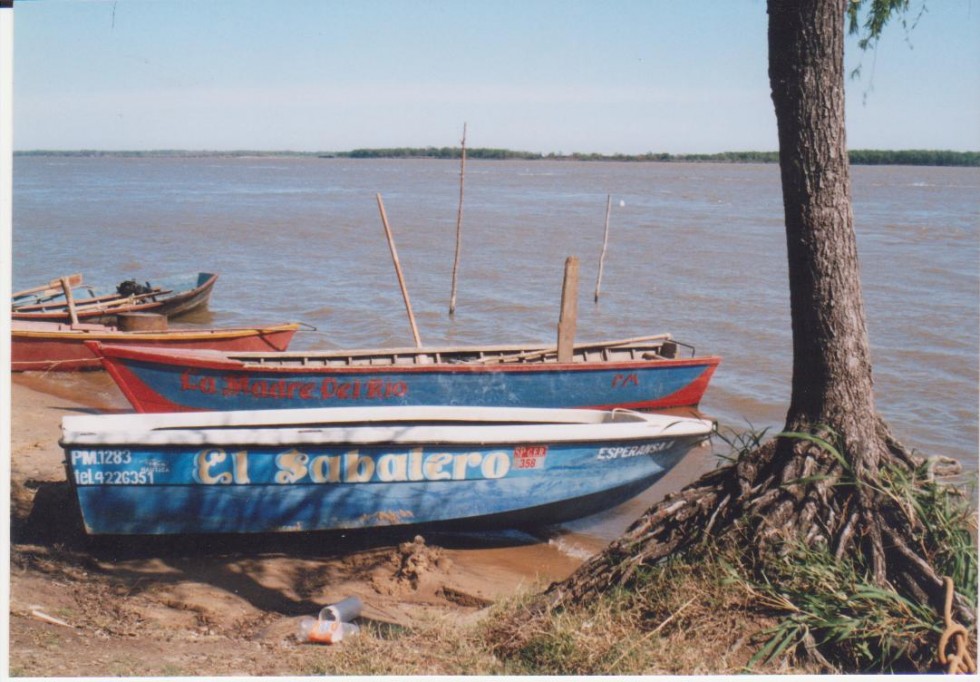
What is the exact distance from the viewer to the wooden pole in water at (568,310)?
10469mm

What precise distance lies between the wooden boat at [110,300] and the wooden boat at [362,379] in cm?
368

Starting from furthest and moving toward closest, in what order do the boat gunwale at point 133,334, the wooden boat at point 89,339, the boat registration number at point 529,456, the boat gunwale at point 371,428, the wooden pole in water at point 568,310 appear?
the wooden boat at point 89,339 < the boat gunwale at point 133,334 < the wooden pole in water at point 568,310 < the boat registration number at point 529,456 < the boat gunwale at point 371,428

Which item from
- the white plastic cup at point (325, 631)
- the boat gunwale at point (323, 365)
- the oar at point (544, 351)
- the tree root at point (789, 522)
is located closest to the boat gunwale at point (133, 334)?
the boat gunwale at point (323, 365)

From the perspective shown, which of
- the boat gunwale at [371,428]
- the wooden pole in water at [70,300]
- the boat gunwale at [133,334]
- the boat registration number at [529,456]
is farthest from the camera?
the wooden pole in water at [70,300]

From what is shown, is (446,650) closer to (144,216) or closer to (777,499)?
(777,499)

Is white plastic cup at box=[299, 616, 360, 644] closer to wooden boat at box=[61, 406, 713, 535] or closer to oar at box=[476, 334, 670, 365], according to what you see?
wooden boat at box=[61, 406, 713, 535]

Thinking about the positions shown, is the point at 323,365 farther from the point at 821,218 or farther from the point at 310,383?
the point at 821,218

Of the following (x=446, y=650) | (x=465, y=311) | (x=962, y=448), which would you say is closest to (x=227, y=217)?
(x=465, y=311)

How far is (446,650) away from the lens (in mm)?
4730

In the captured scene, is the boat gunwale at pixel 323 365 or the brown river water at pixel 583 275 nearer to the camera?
the boat gunwale at pixel 323 365

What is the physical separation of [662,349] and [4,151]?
880 cm

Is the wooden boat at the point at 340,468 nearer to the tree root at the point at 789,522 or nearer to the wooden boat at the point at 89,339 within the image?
the tree root at the point at 789,522

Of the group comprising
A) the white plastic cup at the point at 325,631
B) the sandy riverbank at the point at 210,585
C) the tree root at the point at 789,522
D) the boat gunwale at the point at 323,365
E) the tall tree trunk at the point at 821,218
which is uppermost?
the tall tree trunk at the point at 821,218

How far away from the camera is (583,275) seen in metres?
24.0
